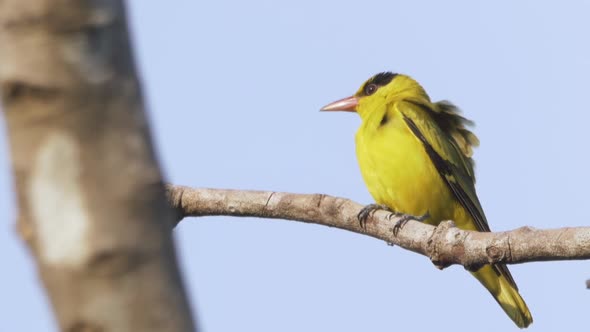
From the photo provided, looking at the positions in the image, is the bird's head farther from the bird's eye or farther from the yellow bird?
the yellow bird

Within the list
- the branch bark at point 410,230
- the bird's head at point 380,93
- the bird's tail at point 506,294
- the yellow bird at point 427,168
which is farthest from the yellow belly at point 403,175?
the branch bark at point 410,230

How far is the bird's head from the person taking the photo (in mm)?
6934

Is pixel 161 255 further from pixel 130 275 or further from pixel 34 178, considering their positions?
pixel 34 178

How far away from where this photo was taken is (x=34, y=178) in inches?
33.1

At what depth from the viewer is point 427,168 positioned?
6145 millimetres

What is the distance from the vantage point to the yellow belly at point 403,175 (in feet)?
19.4

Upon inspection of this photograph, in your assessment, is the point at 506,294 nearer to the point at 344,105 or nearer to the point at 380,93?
the point at 380,93

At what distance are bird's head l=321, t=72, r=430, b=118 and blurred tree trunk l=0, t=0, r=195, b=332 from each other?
6.01 metres

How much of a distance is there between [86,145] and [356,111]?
6.32 meters

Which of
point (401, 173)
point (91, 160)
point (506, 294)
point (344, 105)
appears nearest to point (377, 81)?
point (344, 105)

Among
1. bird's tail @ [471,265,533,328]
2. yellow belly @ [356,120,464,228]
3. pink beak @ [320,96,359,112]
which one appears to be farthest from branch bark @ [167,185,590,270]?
pink beak @ [320,96,359,112]

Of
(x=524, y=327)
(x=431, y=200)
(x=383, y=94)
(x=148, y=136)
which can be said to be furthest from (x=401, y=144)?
(x=148, y=136)

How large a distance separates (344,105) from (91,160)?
6343mm

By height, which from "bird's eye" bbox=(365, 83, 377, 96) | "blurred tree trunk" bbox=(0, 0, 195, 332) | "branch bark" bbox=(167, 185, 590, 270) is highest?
"blurred tree trunk" bbox=(0, 0, 195, 332)
